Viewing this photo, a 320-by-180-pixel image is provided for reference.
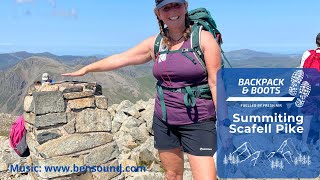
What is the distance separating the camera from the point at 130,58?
6.04m

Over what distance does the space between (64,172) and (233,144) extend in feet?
11.3

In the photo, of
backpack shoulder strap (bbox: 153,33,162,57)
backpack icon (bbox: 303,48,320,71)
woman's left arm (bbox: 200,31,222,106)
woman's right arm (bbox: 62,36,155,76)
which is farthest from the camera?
backpack icon (bbox: 303,48,320,71)

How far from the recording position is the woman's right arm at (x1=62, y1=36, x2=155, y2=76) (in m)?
5.78

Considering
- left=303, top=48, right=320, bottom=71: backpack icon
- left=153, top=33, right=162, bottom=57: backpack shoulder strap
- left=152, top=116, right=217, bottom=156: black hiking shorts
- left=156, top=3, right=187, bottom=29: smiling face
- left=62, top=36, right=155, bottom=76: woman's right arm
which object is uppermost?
left=156, top=3, right=187, bottom=29: smiling face

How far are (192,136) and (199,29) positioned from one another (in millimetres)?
1496

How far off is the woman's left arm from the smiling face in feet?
1.22

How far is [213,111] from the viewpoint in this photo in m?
5.21

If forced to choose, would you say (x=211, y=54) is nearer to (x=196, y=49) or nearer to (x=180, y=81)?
(x=196, y=49)

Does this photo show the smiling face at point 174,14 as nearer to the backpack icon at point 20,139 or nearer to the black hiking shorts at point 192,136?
the black hiking shorts at point 192,136

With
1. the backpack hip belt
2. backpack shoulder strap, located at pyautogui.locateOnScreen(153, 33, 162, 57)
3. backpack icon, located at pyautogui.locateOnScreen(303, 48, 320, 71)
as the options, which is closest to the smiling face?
backpack shoulder strap, located at pyautogui.locateOnScreen(153, 33, 162, 57)

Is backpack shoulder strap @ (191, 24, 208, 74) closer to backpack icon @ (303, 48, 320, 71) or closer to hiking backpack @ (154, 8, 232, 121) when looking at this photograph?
hiking backpack @ (154, 8, 232, 121)

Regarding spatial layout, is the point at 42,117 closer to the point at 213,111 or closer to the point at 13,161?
the point at 13,161

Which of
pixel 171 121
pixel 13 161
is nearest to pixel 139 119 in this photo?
pixel 13 161

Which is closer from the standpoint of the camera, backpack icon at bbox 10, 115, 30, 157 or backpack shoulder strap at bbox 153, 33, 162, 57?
backpack shoulder strap at bbox 153, 33, 162, 57
